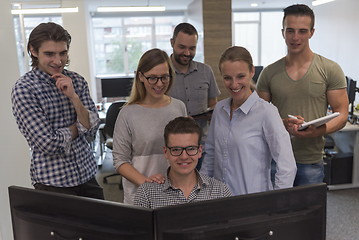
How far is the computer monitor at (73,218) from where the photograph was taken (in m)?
0.89

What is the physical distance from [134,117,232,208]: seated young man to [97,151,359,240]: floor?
2.07 meters

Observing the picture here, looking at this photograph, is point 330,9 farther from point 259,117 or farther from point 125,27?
point 259,117

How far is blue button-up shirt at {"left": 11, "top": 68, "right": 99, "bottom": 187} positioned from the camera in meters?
1.58

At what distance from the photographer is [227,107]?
68.0 inches

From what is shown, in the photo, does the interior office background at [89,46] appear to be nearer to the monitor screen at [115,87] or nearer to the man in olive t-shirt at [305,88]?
the monitor screen at [115,87]

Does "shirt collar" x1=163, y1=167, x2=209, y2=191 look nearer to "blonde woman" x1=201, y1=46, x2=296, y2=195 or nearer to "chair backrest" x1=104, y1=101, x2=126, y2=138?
"blonde woman" x1=201, y1=46, x2=296, y2=195

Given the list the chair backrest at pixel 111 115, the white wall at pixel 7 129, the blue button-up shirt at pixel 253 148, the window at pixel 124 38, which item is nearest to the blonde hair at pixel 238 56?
the blue button-up shirt at pixel 253 148

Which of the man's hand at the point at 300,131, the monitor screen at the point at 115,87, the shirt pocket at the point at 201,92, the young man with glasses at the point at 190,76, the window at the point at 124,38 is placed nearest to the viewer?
the man's hand at the point at 300,131

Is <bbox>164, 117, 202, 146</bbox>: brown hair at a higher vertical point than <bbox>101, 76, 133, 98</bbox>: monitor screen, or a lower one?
higher

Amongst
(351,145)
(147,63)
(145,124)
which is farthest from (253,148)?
(351,145)

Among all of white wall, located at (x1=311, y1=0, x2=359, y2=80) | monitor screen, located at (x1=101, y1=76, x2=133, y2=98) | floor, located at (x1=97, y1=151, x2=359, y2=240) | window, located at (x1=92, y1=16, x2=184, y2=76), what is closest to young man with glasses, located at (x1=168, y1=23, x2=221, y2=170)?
floor, located at (x1=97, y1=151, x2=359, y2=240)

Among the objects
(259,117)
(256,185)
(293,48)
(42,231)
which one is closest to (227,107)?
(259,117)

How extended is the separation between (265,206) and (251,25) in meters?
11.1

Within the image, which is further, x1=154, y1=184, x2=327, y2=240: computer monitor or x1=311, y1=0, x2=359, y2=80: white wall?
x1=311, y1=0, x2=359, y2=80: white wall
